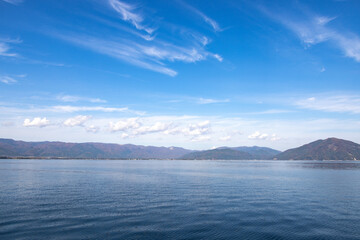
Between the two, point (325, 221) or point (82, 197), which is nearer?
point (325, 221)

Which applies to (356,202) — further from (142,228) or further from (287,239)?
(142,228)

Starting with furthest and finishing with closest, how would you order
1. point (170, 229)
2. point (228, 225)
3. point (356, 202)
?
point (356, 202) → point (228, 225) → point (170, 229)

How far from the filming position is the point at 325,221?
155ft

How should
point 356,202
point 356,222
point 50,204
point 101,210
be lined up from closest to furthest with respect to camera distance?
point 356,222, point 101,210, point 50,204, point 356,202

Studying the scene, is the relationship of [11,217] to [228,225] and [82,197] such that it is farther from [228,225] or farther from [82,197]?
[228,225]

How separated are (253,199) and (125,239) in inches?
1722

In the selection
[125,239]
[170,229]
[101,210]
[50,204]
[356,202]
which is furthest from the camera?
[356,202]

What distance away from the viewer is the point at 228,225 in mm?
44000

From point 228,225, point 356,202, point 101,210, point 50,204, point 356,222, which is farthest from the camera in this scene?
point 356,202

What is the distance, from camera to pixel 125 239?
119 feet

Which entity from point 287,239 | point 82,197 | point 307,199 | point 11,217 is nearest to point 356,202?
point 307,199

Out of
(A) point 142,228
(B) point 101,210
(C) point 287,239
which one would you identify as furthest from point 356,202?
(B) point 101,210

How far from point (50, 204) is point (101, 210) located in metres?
14.8

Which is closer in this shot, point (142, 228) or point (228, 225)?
point (142, 228)
